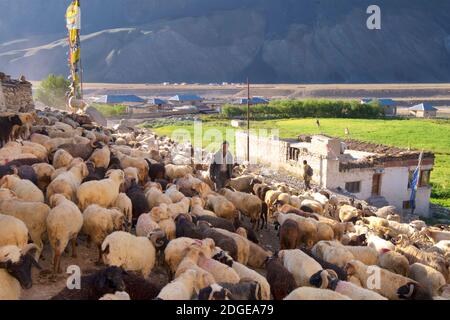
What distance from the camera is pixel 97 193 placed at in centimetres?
852

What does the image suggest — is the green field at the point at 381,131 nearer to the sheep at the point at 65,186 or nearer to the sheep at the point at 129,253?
the sheep at the point at 65,186

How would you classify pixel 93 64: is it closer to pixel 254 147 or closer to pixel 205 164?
pixel 254 147

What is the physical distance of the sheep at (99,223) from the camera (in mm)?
A: 7570

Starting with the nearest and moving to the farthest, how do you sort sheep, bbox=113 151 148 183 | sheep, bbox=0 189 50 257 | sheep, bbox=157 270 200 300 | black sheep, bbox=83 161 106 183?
sheep, bbox=157 270 200 300 < sheep, bbox=0 189 50 257 < black sheep, bbox=83 161 106 183 < sheep, bbox=113 151 148 183

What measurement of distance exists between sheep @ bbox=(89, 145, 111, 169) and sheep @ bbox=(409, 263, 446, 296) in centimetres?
699

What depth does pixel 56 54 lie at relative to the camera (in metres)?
107

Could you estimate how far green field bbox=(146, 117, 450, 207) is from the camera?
35531 mm

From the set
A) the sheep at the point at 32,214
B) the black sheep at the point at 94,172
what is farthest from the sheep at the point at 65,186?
the sheep at the point at 32,214

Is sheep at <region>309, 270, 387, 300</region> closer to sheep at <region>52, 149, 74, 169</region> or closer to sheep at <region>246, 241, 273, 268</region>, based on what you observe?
sheep at <region>246, 241, 273, 268</region>

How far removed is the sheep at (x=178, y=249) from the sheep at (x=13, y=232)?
1.93 m

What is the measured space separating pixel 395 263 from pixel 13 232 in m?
6.09

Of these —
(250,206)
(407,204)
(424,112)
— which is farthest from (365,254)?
(424,112)

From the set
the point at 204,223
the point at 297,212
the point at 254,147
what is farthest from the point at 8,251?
the point at 254,147

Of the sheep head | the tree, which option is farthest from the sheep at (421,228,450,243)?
the tree
